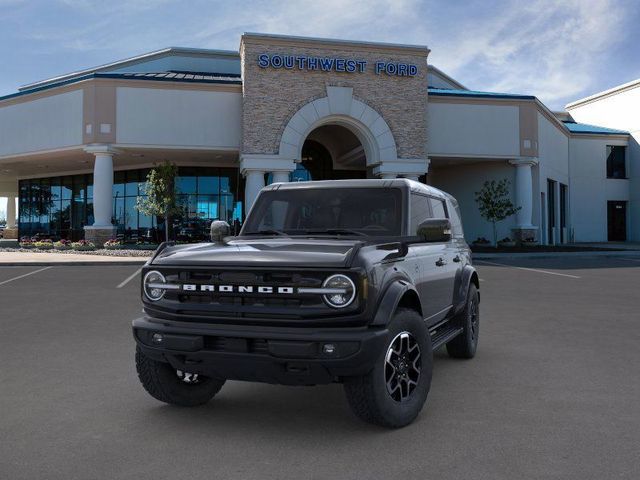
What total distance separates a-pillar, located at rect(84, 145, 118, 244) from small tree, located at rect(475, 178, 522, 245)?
19.4m

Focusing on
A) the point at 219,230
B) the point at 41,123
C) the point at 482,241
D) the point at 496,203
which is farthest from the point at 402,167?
the point at 219,230

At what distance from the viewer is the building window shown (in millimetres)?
42906

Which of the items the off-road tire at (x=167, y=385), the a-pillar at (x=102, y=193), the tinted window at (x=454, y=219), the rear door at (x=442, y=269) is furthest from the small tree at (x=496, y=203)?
the off-road tire at (x=167, y=385)

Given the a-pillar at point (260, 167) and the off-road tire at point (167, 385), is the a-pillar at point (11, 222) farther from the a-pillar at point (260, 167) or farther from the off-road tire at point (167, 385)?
the off-road tire at point (167, 385)

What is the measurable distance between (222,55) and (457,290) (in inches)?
1464

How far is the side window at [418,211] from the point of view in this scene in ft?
17.1

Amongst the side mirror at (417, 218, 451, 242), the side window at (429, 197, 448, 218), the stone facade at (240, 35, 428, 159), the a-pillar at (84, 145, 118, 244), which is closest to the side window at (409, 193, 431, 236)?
the side window at (429, 197, 448, 218)

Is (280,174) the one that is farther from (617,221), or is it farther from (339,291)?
(617,221)

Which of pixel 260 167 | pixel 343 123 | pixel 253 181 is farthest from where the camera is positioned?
pixel 343 123

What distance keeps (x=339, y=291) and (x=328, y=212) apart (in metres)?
1.71

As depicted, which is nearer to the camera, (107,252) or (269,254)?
(269,254)

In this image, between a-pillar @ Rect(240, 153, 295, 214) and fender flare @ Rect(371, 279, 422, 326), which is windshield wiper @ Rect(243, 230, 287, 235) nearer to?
fender flare @ Rect(371, 279, 422, 326)

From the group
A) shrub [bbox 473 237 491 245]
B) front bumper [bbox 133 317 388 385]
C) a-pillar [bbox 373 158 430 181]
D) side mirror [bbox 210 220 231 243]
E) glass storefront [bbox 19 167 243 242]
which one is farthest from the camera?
glass storefront [bbox 19 167 243 242]

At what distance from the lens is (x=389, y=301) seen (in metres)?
3.99
